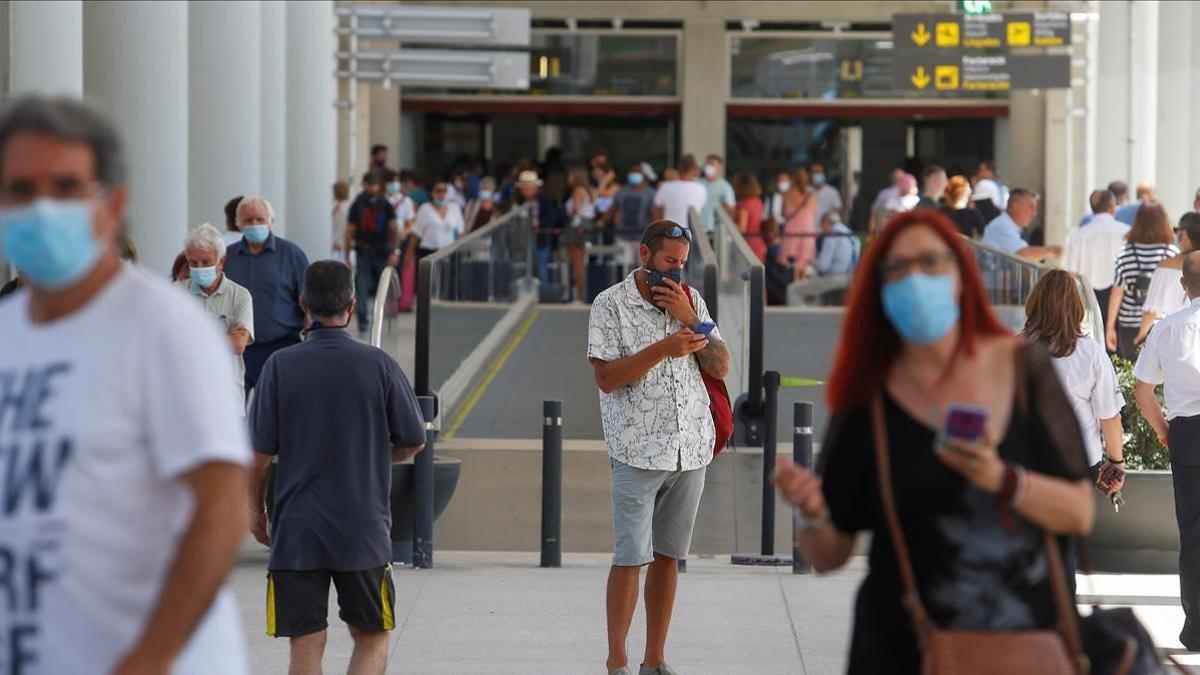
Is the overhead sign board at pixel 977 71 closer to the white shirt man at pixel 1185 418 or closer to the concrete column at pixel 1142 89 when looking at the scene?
the concrete column at pixel 1142 89

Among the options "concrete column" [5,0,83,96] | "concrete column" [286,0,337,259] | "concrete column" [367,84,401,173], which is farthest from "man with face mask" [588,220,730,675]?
"concrete column" [367,84,401,173]

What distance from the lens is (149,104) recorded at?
49.6ft

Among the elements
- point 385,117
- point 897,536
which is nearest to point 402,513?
point 897,536

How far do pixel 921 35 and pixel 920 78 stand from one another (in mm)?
645

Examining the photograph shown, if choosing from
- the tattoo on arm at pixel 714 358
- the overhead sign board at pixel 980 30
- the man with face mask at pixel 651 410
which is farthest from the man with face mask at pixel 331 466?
the overhead sign board at pixel 980 30

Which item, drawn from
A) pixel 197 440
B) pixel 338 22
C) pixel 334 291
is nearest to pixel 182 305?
pixel 197 440

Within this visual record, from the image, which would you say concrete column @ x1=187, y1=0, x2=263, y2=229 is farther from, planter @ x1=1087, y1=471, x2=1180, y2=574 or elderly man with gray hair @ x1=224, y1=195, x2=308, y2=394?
planter @ x1=1087, y1=471, x2=1180, y2=574

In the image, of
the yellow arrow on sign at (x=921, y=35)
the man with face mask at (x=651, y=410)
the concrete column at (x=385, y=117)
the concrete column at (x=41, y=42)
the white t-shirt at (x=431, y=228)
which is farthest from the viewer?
the concrete column at (x=385, y=117)

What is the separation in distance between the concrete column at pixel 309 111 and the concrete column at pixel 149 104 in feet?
26.1

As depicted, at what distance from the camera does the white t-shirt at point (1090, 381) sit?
7539 mm

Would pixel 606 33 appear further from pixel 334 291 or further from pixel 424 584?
pixel 334 291

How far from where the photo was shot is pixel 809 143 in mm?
45406

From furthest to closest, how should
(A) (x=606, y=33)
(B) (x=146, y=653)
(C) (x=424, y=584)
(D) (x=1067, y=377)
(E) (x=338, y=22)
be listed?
(A) (x=606, y=33)
(E) (x=338, y=22)
(C) (x=424, y=584)
(D) (x=1067, y=377)
(B) (x=146, y=653)

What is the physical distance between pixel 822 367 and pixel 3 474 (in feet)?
54.4
